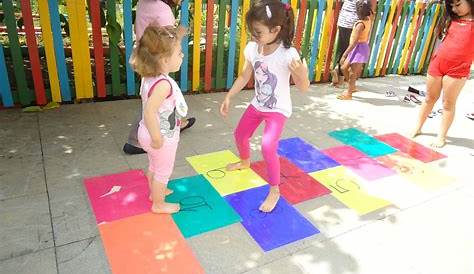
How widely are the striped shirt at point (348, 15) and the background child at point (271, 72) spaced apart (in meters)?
3.57

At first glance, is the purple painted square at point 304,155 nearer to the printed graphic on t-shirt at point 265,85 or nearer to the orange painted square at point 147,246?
the printed graphic on t-shirt at point 265,85

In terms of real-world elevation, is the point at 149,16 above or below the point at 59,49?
above

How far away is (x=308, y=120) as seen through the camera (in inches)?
193

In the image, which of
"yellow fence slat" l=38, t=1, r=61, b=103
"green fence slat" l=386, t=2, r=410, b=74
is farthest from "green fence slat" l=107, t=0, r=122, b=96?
"green fence slat" l=386, t=2, r=410, b=74

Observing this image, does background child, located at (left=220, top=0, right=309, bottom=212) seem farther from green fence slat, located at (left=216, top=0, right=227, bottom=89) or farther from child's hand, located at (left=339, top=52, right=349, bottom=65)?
child's hand, located at (left=339, top=52, right=349, bottom=65)

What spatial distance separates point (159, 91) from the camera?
233cm

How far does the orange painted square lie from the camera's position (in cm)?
234

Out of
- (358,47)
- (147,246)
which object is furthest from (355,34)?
(147,246)

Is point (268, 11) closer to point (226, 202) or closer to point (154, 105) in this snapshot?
point (154, 105)

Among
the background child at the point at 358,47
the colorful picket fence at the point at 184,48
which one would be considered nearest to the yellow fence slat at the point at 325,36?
the colorful picket fence at the point at 184,48

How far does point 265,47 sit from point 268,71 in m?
0.18

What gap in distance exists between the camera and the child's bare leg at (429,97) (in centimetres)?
427

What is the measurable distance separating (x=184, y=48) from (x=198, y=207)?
2.98 metres

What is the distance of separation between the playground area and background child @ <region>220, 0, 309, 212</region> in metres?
0.43
